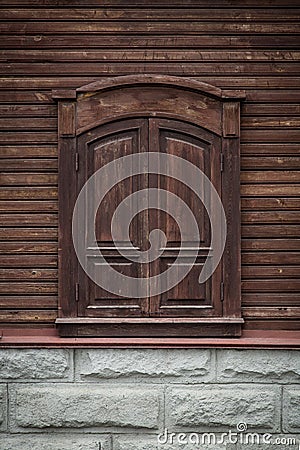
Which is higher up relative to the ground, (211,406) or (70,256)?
(70,256)

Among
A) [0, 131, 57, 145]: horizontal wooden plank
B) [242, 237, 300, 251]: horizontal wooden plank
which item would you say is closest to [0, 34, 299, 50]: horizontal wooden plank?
[0, 131, 57, 145]: horizontal wooden plank

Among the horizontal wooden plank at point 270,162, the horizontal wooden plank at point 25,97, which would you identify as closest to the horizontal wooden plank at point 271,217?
the horizontal wooden plank at point 270,162

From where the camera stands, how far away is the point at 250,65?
684 centimetres

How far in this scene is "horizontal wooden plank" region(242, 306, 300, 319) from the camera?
268 inches

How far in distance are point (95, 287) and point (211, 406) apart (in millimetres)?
1223

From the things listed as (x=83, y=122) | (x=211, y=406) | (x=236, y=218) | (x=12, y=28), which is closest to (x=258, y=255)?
(x=236, y=218)

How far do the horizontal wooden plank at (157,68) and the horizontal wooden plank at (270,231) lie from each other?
1.14 meters

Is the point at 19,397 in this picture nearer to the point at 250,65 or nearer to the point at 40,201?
the point at 40,201

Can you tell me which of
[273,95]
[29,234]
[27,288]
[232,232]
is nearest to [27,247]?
[29,234]

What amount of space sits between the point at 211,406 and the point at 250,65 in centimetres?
255

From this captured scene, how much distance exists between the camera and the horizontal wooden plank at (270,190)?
6.82 meters

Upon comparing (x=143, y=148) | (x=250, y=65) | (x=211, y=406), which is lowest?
(x=211, y=406)

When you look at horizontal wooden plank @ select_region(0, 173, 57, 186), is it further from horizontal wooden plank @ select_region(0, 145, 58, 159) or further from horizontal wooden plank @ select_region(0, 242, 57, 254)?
horizontal wooden plank @ select_region(0, 242, 57, 254)

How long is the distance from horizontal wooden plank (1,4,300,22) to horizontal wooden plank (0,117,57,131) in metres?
0.75
